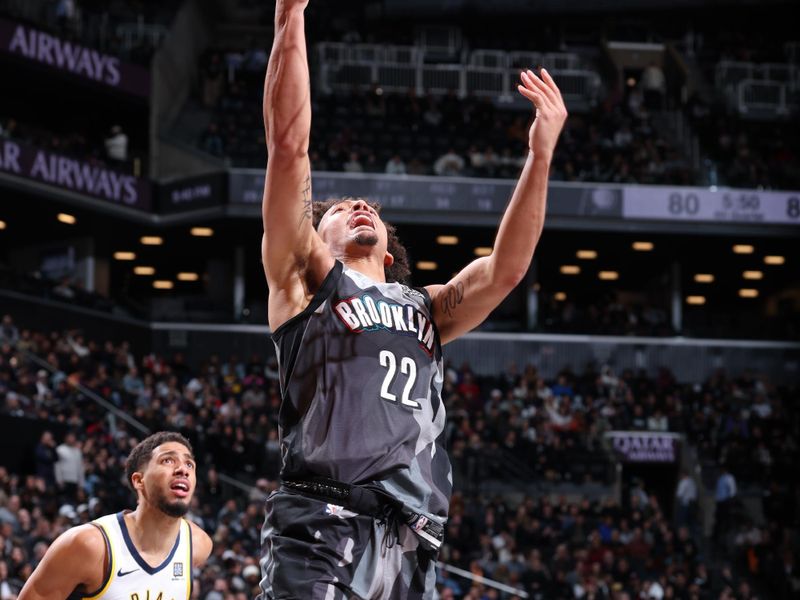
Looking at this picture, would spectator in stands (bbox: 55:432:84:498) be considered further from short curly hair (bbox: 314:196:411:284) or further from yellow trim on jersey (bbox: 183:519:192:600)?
short curly hair (bbox: 314:196:411:284)

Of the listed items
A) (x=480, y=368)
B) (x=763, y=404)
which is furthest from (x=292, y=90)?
(x=480, y=368)

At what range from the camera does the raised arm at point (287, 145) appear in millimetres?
4289

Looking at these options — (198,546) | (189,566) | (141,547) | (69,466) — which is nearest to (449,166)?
(69,466)

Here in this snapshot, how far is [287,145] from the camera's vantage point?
14.1ft

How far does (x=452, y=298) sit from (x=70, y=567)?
275 centimetres

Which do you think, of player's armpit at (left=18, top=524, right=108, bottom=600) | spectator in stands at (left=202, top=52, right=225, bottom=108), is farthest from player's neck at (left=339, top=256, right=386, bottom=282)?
spectator in stands at (left=202, top=52, right=225, bottom=108)

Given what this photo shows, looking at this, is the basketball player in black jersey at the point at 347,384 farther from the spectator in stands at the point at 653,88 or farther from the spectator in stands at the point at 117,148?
the spectator in stands at the point at 653,88

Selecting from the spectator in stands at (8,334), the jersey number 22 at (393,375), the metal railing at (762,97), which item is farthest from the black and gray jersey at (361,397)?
the metal railing at (762,97)

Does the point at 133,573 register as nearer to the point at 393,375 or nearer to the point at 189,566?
the point at 189,566

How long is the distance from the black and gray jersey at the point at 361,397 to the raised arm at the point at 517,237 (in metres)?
0.23

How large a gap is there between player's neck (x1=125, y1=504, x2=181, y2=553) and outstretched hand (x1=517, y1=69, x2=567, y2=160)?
10.7 ft

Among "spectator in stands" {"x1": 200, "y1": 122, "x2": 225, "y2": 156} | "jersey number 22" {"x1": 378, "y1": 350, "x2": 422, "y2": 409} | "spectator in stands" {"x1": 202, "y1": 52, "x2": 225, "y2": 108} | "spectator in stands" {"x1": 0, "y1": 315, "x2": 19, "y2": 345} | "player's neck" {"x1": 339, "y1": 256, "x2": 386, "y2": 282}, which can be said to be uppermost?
"spectator in stands" {"x1": 202, "y1": 52, "x2": 225, "y2": 108}

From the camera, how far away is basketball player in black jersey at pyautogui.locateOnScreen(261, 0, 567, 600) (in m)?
4.32

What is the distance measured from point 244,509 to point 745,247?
1951cm
